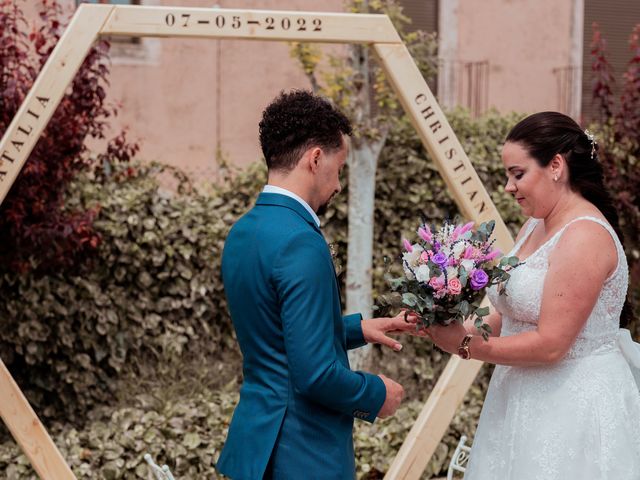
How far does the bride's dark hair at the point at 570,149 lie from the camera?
290 centimetres

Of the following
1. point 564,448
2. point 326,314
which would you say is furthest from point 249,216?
point 564,448

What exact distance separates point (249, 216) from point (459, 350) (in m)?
0.75

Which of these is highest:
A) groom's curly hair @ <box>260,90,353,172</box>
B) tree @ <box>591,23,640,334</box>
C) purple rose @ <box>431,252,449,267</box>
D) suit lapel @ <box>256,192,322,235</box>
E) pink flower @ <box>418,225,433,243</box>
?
tree @ <box>591,23,640,334</box>

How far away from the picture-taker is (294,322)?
2494 millimetres

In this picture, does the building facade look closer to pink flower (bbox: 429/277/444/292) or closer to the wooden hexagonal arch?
the wooden hexagonal arch

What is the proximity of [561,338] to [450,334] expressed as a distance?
33cm

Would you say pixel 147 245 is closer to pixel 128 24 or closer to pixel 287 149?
pixel 128 24

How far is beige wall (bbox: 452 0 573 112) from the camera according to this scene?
1080 centimetres

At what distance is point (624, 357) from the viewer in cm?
A: 307

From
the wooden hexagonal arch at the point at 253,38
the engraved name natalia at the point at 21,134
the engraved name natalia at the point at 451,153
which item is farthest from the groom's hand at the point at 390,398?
the engraved name natalia at the point at 21,134

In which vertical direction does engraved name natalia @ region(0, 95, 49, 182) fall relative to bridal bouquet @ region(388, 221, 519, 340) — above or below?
above

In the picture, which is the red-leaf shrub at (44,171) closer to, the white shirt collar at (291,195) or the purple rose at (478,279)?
the white shirt collar at (291,195)

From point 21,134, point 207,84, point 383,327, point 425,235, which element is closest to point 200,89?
point 207,84

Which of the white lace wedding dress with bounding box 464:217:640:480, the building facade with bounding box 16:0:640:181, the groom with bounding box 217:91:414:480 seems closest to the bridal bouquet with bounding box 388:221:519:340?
the white lace wedding dress with bounding box 464:217:640:480
